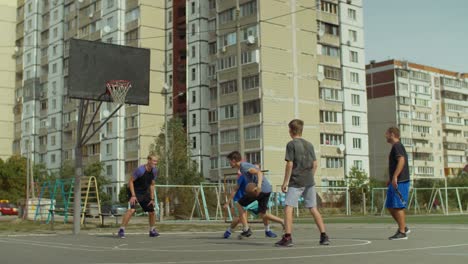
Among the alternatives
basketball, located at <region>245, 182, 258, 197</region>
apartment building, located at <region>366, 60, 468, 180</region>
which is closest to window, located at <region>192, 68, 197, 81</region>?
apartment building, located at <region>366, 60, 468, 180</region>

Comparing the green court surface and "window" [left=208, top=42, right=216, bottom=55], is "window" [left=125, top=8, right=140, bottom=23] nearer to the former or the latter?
"window" [left=208, top=42, right=216, bottom=55]

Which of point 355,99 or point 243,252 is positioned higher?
point 355,99

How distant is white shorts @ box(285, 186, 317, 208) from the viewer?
11.6 meters

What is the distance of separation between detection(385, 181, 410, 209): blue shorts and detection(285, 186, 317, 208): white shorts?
6.41ft

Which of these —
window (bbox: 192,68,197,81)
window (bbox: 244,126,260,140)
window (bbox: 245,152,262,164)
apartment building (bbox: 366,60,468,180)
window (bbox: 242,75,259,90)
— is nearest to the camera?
window (bbox: 245,152,262,164)

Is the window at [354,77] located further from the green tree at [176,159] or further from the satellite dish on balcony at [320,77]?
the green tree at [176,159]

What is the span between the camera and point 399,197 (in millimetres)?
12891

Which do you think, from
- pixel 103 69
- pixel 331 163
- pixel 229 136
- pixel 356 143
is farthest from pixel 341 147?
pixel 103 69

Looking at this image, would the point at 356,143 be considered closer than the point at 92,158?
Yes

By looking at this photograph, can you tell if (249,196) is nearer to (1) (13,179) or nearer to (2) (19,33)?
(1) (13,179)

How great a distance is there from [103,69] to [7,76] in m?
83.6

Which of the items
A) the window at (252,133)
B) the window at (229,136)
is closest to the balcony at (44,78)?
the window at (229,136)

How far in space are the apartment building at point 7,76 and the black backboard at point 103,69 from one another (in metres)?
81.6

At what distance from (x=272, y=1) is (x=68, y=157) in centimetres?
3547
